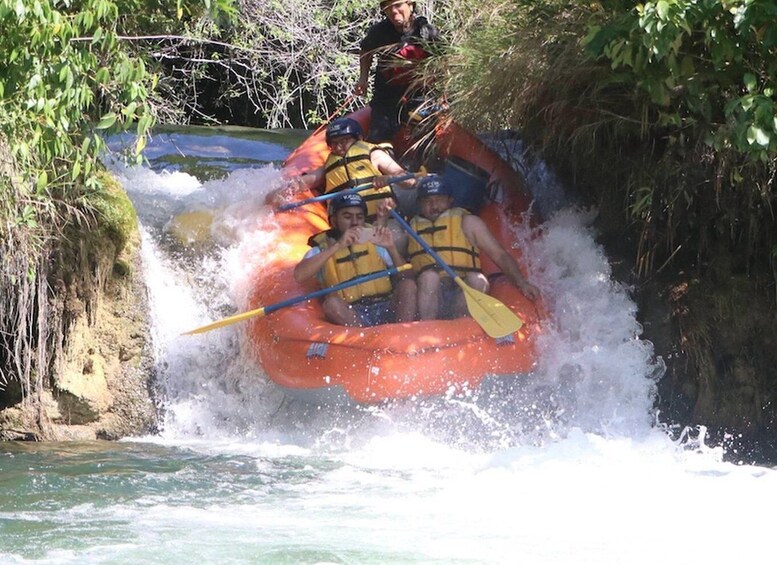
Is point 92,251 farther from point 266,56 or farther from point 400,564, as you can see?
point 266,56

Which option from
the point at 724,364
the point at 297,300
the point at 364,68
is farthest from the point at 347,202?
the point at 724,364

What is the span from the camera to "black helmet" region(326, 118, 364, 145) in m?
6.59

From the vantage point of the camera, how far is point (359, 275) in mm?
6008

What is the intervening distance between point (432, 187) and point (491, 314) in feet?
2.83

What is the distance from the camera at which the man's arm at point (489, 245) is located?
6.00 meters

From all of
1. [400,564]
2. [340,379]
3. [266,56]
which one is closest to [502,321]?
[340,379]

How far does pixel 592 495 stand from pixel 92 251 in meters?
2.68

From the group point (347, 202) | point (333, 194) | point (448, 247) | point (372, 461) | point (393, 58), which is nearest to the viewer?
point (372, 461)

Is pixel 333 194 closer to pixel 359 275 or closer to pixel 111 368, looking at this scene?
pixel 359 275

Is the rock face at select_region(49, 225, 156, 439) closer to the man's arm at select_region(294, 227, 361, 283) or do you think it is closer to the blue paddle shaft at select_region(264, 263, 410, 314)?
the blue paddle shaft at select_region(264, 263, 410, 314)

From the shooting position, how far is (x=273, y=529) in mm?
3938

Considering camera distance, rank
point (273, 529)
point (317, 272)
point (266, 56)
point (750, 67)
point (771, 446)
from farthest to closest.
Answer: point (266, 56) → point (317, 272) → point (771, 446) → point (750, 67) → point (273, 529)

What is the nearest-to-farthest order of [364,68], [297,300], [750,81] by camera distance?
[750,81] < [297,300] < [364,68]

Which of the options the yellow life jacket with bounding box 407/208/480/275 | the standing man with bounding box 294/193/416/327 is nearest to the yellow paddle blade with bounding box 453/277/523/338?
the yellow life jacket with bounding box 407/208/480/275
